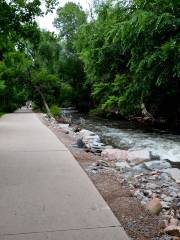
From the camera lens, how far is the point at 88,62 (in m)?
27.3

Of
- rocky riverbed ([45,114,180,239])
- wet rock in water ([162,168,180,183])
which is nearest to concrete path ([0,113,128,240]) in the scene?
rocky riverbed ([45,114,180,239])

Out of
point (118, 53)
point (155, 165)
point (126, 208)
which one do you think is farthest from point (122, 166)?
point (118, 53)

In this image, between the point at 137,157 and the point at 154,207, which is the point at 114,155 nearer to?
→ the point at 137,157

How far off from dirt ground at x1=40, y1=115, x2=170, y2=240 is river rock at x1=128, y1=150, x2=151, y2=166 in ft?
5.96

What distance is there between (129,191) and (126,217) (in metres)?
1.37

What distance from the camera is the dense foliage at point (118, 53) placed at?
27.9 ft

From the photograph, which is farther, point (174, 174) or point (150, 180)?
point (174, 174)

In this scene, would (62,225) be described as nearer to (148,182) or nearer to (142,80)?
(148,182)

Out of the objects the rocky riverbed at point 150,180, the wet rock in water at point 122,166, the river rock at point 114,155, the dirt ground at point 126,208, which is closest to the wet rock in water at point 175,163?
the rocky riverbed at point 150,180

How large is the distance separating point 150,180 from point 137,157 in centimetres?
271

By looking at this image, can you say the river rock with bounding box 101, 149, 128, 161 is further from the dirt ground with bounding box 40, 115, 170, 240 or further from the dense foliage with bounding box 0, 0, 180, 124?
the dense foliage with bounding box 0, 0, 180, 124

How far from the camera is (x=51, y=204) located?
16.6 feet

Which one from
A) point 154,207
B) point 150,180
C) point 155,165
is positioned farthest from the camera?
point 155,165

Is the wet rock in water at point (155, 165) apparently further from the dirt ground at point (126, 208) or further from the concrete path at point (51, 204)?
the concrete path at point (51, 204)
